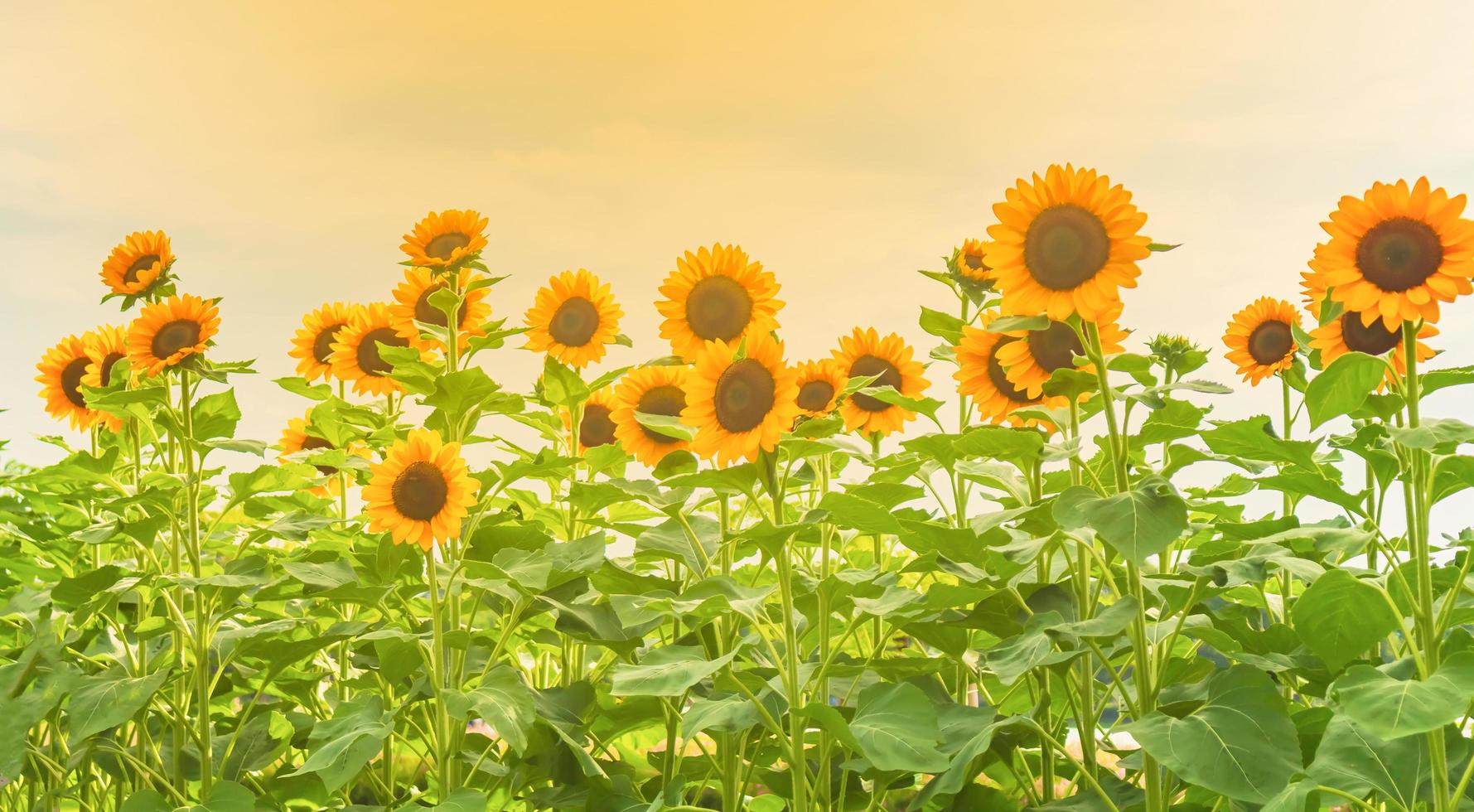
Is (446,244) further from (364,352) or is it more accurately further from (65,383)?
(65,383)

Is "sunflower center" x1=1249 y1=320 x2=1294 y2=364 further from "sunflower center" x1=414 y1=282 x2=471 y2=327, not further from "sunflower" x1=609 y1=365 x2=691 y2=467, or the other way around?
"sunflower center" x1=414 y1=282 x2=471 y2=327

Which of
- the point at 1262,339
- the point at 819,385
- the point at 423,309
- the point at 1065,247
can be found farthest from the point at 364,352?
the point at 1262,339

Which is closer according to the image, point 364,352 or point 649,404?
point 649,404

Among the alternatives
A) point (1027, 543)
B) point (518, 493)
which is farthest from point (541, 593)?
point (1027, 543)

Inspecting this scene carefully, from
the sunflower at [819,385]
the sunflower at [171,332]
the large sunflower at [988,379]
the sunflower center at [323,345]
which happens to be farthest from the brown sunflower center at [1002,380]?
the sunflower center at [323,345]

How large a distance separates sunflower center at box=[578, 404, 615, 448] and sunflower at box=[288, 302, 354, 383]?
646mm

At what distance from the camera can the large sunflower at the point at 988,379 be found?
2066 millimetres

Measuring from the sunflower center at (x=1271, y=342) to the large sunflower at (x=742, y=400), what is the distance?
1261 millimetres

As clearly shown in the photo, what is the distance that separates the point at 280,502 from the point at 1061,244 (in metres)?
2.19

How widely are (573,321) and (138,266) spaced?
0.98 metres

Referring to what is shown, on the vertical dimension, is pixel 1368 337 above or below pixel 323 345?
below

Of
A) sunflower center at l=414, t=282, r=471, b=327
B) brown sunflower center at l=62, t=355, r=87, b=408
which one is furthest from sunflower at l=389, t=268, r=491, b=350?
brown sunflower center at l=62, t=355, r=87, b=408

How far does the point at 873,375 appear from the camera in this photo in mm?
2482

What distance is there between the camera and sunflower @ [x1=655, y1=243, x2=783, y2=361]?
7.27 ft
